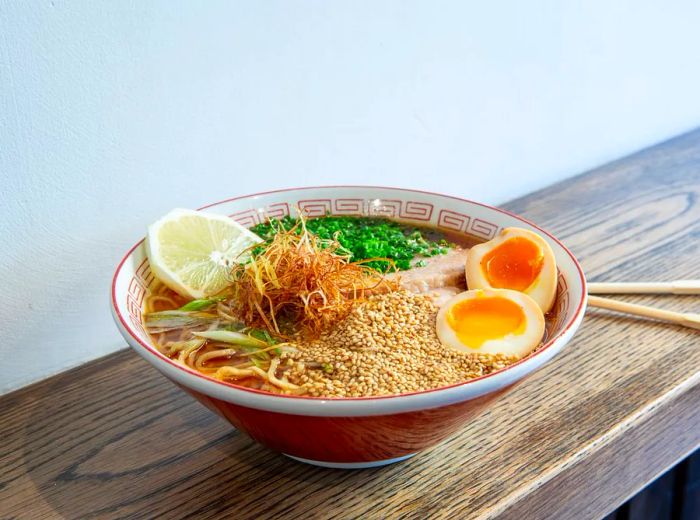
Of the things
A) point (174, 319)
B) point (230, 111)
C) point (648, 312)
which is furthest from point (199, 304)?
point (648, 312)

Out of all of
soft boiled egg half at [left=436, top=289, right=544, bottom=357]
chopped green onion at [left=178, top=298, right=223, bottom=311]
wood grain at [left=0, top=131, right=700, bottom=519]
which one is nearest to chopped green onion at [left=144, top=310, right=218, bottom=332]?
chopped green onion at [left=178, top=298, right=223, bottom=311]

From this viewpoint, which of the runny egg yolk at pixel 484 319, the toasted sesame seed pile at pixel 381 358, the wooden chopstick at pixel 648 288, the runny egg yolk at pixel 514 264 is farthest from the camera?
the wooden chopstick at pixel 648 288

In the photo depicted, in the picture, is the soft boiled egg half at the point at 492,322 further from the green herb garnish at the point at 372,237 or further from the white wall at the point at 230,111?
the white wall at the point at 230,111

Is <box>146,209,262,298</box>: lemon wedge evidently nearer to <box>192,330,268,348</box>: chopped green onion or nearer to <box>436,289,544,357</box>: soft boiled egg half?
<box>192,330,268,348</box>: chopped green onion

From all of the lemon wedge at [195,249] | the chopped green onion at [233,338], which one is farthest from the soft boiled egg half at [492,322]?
the lemon wedge at [195,249]

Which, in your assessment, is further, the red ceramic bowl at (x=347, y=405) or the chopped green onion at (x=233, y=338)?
the chopped green onion at (x=233, y=338)

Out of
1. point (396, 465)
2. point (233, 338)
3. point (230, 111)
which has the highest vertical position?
point (230, 111)

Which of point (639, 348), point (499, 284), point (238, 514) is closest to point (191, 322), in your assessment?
point (238, 514)

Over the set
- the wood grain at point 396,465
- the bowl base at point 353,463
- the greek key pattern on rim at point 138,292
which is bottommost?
the wood grain at point 396,465

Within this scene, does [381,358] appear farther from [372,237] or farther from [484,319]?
[372,237]
